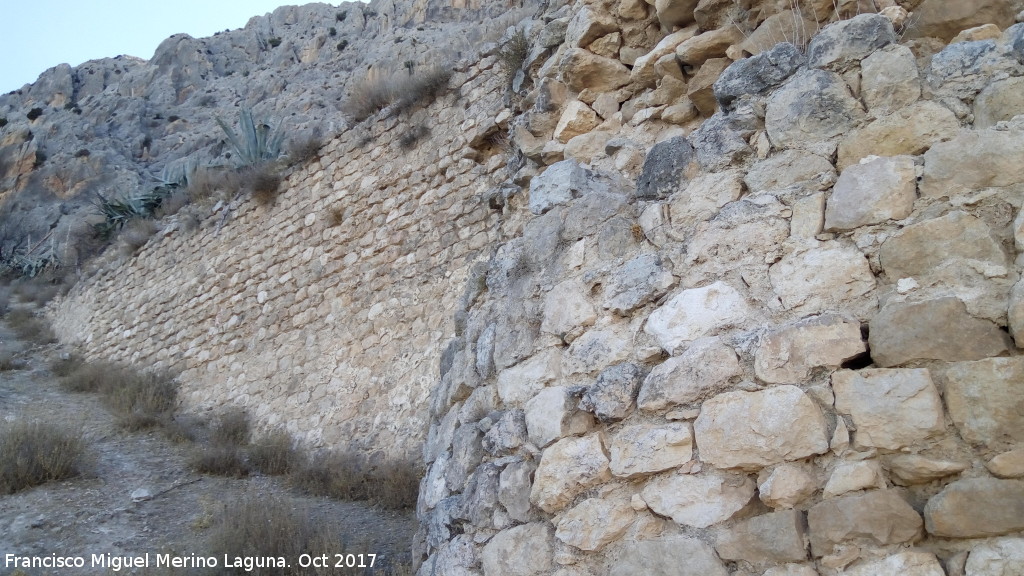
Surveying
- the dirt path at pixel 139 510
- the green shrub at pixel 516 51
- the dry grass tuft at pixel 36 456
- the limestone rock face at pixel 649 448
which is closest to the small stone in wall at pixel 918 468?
the limestone rock face at pixel 649 448

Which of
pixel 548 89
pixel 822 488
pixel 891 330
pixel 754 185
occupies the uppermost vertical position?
pixel 548 89

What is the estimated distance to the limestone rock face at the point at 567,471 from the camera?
6.95 feet

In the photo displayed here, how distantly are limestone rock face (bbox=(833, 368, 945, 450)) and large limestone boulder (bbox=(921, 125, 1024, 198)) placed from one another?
1.53 ft

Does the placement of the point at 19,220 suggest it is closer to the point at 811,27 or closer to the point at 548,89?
the point at 548,89

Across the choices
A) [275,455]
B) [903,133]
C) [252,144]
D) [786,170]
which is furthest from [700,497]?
[252,144]

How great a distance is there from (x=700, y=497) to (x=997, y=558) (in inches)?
24.7

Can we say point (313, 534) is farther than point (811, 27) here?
Yes

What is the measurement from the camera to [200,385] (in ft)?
25.6

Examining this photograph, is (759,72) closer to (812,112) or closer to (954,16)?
(812,112)

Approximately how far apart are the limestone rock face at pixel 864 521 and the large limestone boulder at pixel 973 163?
2.43ft

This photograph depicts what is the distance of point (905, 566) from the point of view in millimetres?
1541

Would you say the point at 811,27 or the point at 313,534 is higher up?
the point at 811,27

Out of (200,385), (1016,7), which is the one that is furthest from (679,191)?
(200,385)

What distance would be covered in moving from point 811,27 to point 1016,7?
1.83ft
